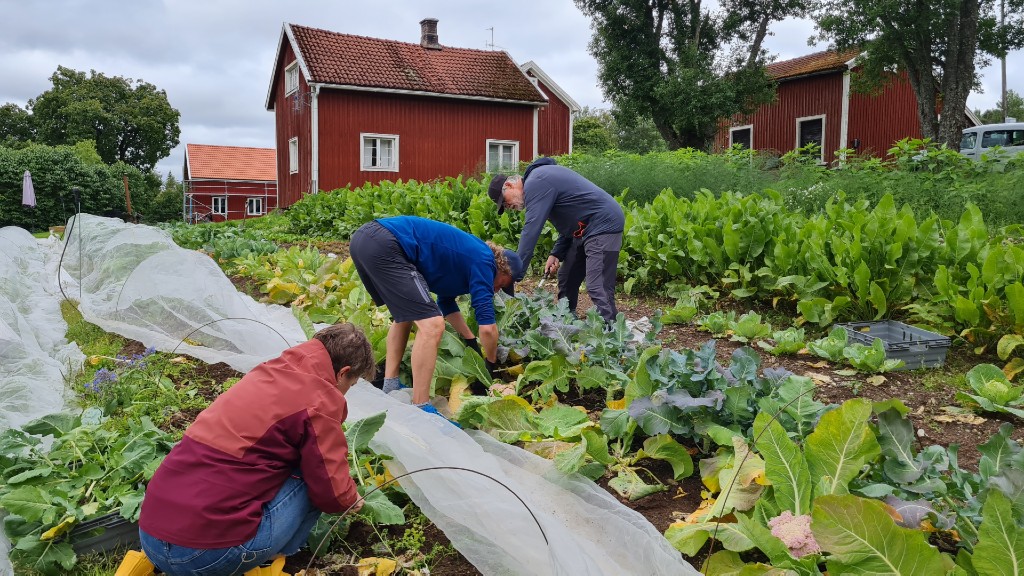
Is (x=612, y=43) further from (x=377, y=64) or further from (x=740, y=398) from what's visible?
(x=740, y=398)

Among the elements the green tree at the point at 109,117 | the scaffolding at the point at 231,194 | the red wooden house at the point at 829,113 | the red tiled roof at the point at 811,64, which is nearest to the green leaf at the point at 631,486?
the red wooden house at the point at 829,113

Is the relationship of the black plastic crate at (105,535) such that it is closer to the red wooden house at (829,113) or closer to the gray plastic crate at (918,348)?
the gray plastic crate at (918,348)

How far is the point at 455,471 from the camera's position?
8.76ft

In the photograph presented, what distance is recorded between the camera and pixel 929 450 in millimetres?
2510

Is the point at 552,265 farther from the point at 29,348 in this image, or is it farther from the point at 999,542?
the point at 999,542

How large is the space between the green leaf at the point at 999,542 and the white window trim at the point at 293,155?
23432mm

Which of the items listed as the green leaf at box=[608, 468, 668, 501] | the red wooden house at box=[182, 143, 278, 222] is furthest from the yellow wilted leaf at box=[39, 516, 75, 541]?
the red wooden house at box=[182, 143, 278, 222]

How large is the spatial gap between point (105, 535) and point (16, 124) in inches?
2212

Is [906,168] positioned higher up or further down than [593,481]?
higher up

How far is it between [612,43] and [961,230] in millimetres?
21915

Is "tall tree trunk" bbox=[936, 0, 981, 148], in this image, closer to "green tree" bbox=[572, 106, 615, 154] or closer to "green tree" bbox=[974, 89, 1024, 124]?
"green tree" bbox=[572, 106, 615, 154]

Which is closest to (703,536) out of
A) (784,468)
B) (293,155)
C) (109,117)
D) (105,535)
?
(784,468)

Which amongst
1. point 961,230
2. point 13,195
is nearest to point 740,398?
point 961,230

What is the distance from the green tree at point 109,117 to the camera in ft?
155
